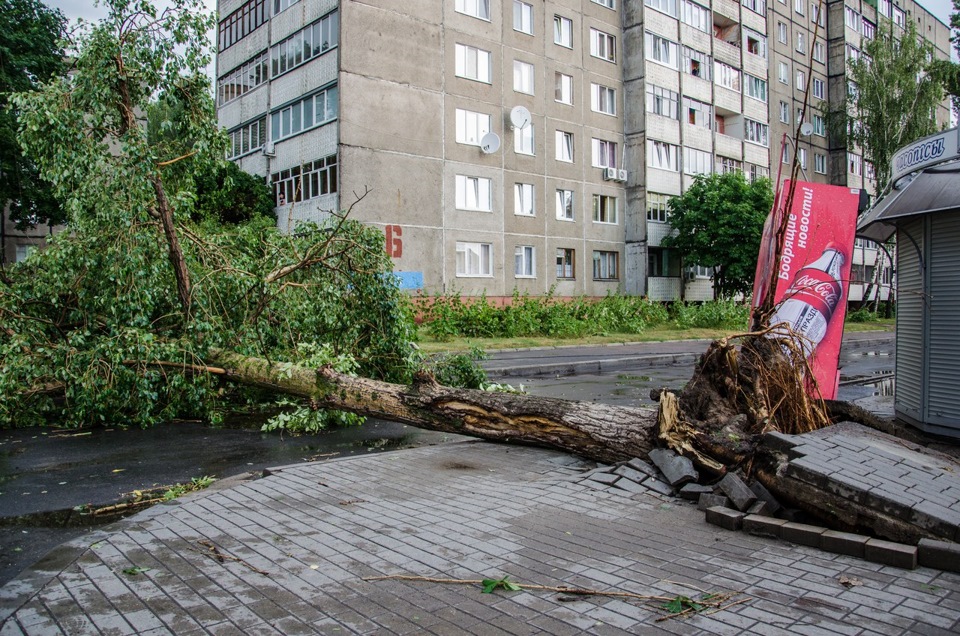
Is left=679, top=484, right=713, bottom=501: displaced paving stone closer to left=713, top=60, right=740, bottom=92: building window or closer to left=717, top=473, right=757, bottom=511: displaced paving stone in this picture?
left=717, top=473, right=757, bottom=511: displaced paving stone

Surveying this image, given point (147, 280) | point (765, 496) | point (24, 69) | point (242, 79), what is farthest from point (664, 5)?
point (765, 496)

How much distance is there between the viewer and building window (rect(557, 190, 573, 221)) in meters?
35.9

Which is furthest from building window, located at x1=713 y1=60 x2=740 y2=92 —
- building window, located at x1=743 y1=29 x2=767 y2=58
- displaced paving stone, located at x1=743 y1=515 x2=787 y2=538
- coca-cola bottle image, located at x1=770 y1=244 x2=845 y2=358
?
displaced paving stone, located at x1=743 y1=515 x2=787 y2=538

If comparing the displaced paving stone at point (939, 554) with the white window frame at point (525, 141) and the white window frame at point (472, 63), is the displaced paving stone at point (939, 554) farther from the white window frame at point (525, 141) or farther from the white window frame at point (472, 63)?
the white window frame at point (525, 141)

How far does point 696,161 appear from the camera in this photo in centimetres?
4188

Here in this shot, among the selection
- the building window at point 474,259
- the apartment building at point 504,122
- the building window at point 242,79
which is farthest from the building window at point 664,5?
the building window at point 242,79

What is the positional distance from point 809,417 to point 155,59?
966 cm

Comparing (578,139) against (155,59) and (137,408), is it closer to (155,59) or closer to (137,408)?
(155,59)

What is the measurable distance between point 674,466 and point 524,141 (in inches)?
1184

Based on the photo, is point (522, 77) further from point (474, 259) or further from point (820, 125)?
point (820, 125)

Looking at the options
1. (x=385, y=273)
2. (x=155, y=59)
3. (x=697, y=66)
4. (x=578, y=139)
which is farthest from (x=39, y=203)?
(x=697, y=66)

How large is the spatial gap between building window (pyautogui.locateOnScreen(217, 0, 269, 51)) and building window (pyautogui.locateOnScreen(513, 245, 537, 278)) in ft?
51.8

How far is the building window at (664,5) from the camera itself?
129 feet

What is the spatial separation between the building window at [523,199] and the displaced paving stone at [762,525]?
97.3 feet
